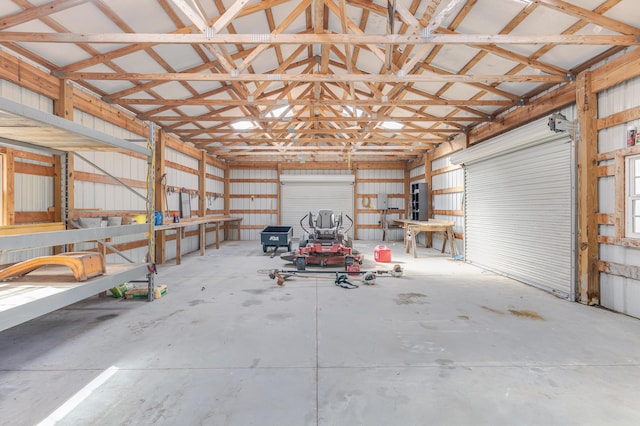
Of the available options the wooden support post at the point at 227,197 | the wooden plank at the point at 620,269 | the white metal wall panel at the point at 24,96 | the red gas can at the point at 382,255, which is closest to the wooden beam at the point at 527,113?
the wooden plank at the point at 620,269

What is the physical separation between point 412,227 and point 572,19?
5807 mm

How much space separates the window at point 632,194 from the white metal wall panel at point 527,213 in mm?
755

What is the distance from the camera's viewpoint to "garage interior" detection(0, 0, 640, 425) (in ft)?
7.45

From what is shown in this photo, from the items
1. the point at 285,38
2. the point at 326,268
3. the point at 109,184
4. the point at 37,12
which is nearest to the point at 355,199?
the point at 326,268

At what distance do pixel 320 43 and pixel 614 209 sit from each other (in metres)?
4.70

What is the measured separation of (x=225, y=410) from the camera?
6.69 ft

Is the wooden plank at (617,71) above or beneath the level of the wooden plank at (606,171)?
above

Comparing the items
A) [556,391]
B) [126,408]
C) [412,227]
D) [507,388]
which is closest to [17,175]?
[126,408]

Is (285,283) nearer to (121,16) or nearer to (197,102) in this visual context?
(197,102)

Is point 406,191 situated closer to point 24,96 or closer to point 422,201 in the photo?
point 422,201

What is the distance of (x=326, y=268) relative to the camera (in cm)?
Answer: 695

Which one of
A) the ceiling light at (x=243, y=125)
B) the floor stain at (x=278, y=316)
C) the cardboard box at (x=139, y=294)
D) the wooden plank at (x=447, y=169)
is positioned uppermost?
the ceiling light at (x=243, y=125)

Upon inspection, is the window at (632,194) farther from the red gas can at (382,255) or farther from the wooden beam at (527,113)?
the red gas can at (382,255)

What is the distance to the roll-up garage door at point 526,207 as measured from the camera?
193 inches
